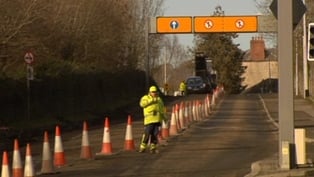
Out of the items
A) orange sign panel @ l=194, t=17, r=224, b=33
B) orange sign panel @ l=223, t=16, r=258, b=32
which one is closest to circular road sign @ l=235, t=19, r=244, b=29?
orange sign panel @ l=223, t=16, r=258, b=32

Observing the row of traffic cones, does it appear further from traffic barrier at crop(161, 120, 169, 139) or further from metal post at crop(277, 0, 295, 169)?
traffic barrier at crop(161, 120, 169, 139)

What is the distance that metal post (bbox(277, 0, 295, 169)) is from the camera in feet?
50.0

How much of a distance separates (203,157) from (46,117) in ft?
61.8

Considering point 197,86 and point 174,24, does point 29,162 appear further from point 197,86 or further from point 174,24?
point 197,86

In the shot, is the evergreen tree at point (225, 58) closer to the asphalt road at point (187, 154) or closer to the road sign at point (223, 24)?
the road sign at point (223, 24)

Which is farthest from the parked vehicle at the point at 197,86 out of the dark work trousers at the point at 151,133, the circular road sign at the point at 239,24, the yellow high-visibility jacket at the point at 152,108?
the yellow high-visibility jacket at the point at 152,108

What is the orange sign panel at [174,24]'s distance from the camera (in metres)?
68.4

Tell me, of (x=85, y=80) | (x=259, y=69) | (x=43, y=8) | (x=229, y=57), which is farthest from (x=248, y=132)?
(x=259, y=69)

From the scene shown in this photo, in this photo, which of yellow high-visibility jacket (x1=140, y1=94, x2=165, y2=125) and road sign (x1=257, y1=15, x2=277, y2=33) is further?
road sign (x1=257, y1=15, x2=277, y2=33)

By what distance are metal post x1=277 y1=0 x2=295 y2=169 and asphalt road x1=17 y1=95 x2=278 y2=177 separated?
123 centimetres

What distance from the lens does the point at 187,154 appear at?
20.5 metres

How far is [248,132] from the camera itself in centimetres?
3008

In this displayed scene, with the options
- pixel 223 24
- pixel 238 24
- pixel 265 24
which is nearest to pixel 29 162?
pixel 265 24

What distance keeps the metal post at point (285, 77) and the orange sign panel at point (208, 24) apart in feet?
175
